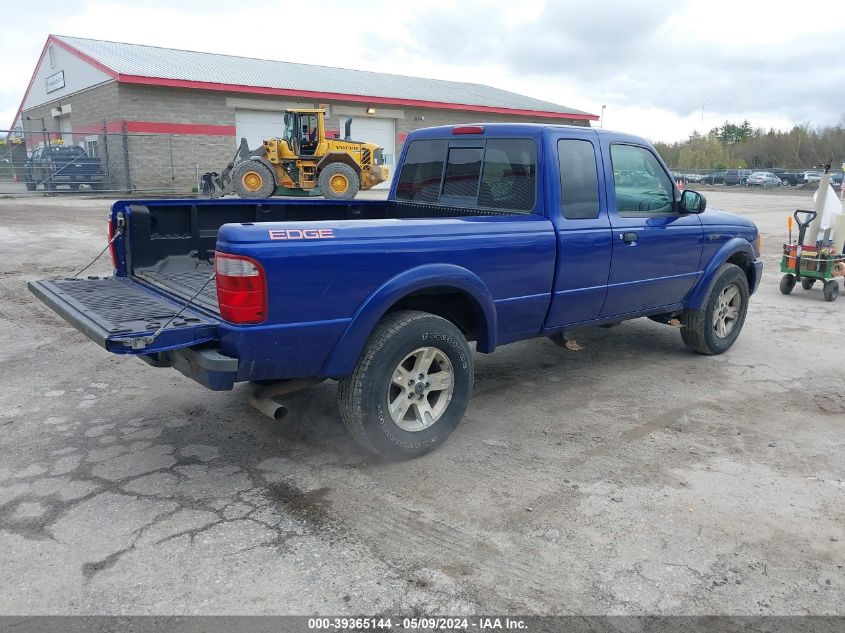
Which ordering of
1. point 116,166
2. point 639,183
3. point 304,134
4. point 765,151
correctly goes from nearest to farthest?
1. point 639,183
2. point 304,134
3. point 116,166
4. point 765,151

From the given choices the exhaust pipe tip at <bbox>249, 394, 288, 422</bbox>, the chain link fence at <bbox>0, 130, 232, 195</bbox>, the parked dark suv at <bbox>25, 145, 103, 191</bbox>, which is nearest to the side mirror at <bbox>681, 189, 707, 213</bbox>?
the exhaust pipe tip at <bbox>249, 394, 288, 422</bbox>

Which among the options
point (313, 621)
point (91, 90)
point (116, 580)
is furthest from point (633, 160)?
point (91, 90)

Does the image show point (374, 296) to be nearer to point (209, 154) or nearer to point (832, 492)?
point (832, 492)

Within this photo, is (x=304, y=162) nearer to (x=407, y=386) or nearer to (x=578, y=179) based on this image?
(x=578, y=179)

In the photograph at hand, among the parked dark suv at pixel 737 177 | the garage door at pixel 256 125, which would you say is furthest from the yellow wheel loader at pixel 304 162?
the parked dark suv at pixel 737 177

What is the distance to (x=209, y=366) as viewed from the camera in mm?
3295

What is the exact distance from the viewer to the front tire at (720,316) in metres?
6.03

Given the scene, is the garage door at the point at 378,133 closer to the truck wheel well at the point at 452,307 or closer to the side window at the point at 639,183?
the side window at the point at 639,183

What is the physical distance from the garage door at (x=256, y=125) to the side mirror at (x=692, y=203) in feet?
83.5

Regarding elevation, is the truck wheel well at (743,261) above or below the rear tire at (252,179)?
below

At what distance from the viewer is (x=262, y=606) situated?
2703mm

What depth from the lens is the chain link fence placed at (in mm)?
25391

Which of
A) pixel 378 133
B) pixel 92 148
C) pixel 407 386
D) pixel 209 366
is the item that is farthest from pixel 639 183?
pixel 378 133

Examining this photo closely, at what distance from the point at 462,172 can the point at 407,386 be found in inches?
76.0
